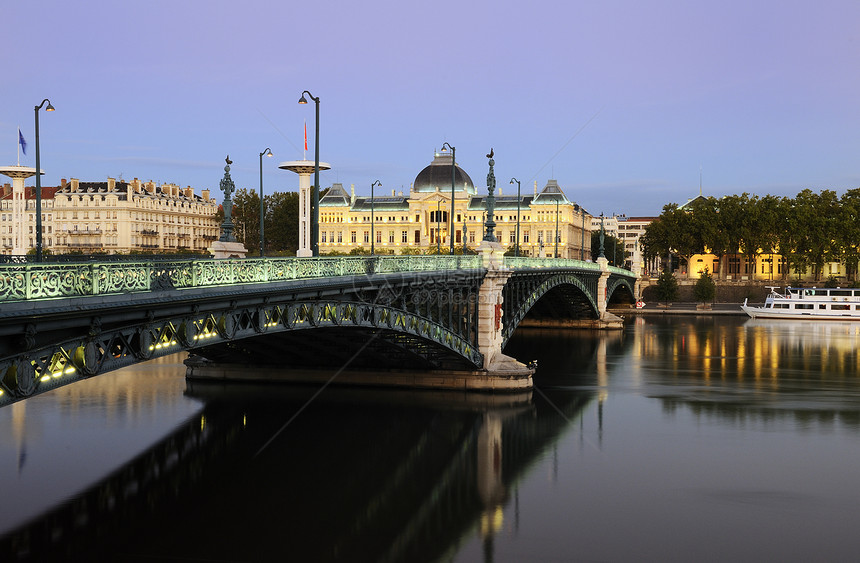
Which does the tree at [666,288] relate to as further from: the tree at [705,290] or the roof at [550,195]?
the roof at [550,195]

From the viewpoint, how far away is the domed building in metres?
162

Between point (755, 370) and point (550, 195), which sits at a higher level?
point (550, 195)

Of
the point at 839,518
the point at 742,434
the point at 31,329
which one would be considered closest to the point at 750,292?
the point at 742,434

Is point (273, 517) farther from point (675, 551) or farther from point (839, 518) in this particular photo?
point (839, 518)

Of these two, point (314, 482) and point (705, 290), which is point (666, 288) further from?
point (314, 482)

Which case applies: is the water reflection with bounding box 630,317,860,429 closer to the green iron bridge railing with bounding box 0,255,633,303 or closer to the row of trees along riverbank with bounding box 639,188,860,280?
the green iron bridge railing with bounding box 0,255,633,303

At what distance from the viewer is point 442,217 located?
166 metres

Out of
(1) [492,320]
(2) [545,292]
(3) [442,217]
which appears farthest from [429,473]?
(3) [442,217]

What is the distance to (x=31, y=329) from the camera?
1393cm

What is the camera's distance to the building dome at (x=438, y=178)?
6452 inches

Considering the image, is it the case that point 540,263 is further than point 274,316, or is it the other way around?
point 540,263

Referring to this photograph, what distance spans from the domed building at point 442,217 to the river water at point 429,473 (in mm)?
117187

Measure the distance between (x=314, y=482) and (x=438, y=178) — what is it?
143m

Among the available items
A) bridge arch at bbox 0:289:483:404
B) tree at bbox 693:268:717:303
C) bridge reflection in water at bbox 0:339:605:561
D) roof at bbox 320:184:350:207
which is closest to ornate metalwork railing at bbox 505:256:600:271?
bridge arch at bbox 0:289:483:404
